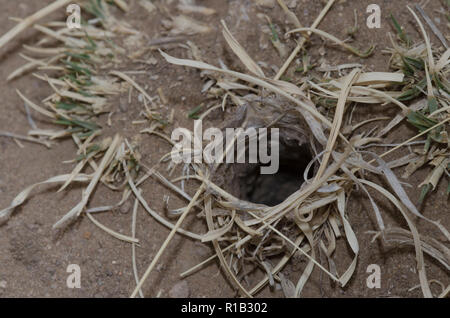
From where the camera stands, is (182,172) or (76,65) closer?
(182,172)

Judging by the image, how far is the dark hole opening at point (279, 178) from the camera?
205 cm

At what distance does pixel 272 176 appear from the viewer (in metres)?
2.42

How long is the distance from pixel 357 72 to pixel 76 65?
994 millimetres

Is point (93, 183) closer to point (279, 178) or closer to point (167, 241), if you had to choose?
point (167, 241)

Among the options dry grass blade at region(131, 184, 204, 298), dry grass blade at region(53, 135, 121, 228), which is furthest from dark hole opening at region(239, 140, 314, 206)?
dry grass blade at region(53, 135, 121, 228)

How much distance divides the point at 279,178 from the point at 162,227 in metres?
0.87

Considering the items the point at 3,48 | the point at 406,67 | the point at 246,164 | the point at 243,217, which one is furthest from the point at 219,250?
the point at 3,48

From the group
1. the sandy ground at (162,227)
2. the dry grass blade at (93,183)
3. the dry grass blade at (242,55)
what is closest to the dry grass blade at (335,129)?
the sandy ground at (162,227)

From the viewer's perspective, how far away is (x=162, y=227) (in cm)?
172

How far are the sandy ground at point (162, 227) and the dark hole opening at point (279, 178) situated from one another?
0.38 meters

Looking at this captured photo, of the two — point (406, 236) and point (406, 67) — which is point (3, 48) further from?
point (406, 236)

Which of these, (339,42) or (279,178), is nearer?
(339,42)

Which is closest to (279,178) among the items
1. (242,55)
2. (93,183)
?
(242,55)

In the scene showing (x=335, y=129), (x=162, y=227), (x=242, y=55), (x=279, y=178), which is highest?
(x=242, y=55)
